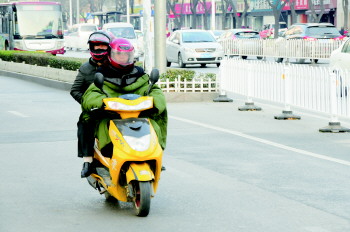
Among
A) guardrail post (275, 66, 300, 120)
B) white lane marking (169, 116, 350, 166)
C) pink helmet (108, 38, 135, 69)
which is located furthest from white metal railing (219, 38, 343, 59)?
pink helmet (108, 38, 135, 69)

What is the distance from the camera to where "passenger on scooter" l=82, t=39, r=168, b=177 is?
7820 mm

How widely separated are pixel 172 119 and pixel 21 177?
21.7 feet

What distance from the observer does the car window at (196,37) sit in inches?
1478

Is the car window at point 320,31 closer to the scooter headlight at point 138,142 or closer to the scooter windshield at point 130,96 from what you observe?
the scooter windshield at point 130,96

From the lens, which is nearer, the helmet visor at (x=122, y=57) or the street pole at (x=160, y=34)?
the helmet visor at (x=122, y=57)

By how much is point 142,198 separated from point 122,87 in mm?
1054

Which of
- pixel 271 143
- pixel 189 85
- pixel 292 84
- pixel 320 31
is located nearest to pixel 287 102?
pixel 292 84

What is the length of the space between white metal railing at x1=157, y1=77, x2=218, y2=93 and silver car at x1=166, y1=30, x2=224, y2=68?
15264mm

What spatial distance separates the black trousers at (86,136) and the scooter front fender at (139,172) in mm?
784

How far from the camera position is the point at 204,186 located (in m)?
9.36

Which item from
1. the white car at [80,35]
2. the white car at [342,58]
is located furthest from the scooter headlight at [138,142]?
the white car at [80,35]

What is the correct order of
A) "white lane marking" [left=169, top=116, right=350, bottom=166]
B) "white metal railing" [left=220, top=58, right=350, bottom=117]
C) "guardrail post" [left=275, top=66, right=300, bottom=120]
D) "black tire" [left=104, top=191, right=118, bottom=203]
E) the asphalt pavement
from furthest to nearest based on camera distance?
1. "guardrail post" [left=275, top=66, right=300, bottom=120]
2. "white metal railing" [left=220, top=58, right=350, bottom=117]
3. "white lane marking" [left=169, top=116, right=350, bottom=166]
4. "black tire" [left=104, top=191, right=118, bottom=203]
5. the asphalt pavement

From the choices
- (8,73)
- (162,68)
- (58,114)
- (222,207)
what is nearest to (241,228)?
(222,207)

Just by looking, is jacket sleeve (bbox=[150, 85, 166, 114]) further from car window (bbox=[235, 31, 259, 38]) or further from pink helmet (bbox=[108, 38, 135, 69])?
car window (bbox=[235, 31, 259, 38])
